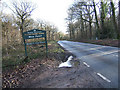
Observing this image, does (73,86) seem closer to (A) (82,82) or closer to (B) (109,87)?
(A) (82,82)

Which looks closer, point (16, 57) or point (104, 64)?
point (104, 64)

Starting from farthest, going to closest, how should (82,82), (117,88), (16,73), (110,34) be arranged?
(110,34), (16,73), (82,82), (117,88)

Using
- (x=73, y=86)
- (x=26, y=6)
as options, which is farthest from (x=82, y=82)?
(x=26, y=6)

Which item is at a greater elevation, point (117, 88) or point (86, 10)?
point (86, 10)

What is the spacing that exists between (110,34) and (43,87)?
2565 centimetres

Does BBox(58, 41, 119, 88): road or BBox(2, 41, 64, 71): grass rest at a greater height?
BBox(2, 41, 64, 71): grass

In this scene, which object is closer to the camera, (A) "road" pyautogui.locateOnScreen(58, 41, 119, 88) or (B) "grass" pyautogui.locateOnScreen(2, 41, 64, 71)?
(A) "road" pyautogui.locateOnScreen(58, 41, 119, 88)

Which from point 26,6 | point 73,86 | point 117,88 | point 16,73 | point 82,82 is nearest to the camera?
point 117,88

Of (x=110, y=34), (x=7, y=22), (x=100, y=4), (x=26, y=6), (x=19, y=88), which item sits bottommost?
(x=19, y=88)

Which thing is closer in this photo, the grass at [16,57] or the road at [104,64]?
the road at [104,64]

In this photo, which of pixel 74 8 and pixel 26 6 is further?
pixel 74 8

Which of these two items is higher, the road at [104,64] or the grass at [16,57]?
the grass at [16,57]

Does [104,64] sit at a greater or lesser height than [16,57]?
lesser

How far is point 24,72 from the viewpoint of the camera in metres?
5.29
